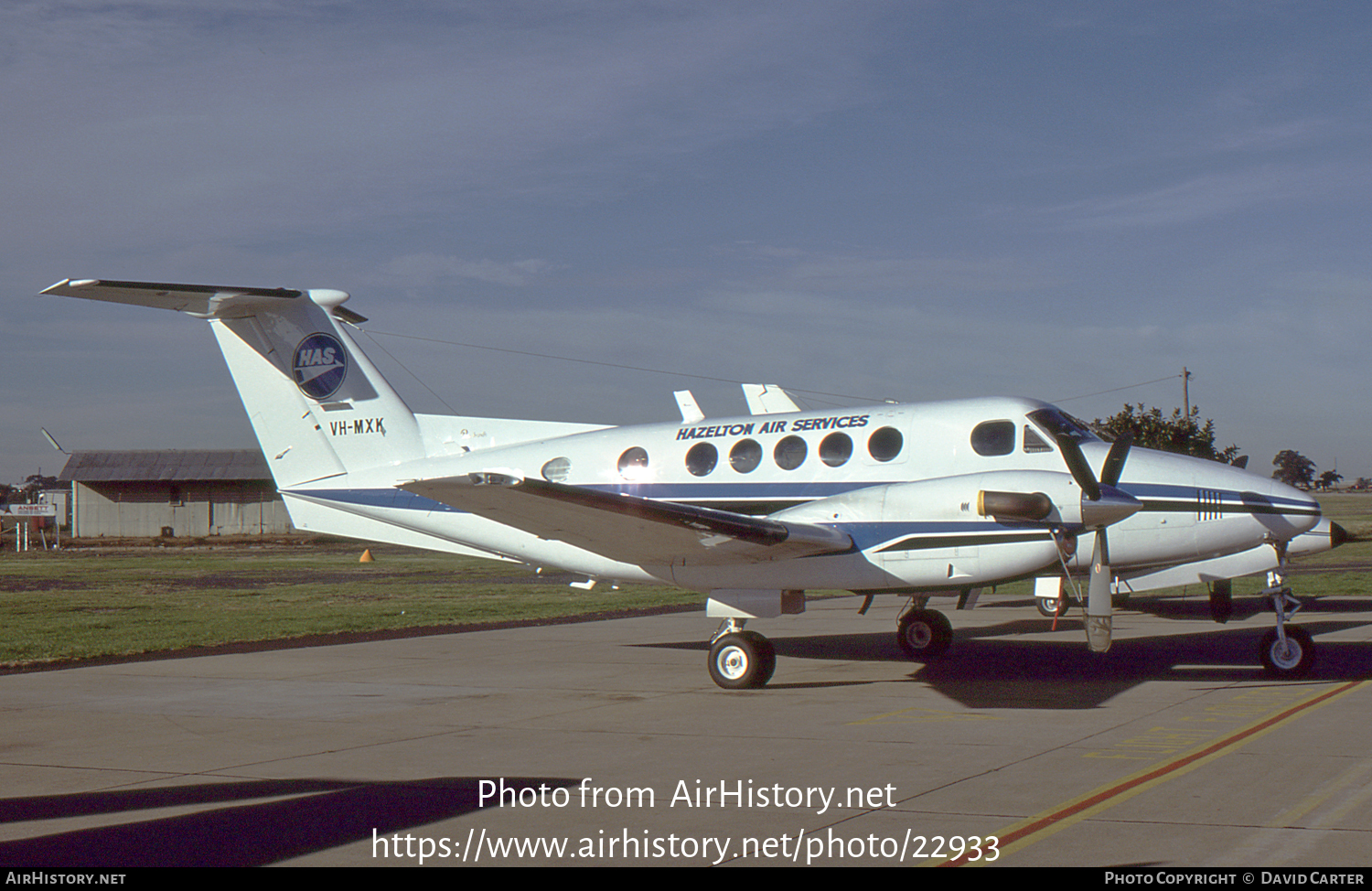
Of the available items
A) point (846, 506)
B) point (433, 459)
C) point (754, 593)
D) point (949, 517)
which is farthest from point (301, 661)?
point (949, 517)

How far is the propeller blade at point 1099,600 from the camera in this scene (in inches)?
427

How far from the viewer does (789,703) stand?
1136 centimetres

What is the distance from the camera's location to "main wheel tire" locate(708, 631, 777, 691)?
40.3 ft

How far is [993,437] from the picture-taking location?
12.5 metres

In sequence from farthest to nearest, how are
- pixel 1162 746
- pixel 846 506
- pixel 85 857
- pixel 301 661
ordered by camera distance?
pixel 301 661
pixel 846 506
pixel 1162 746
pixel 85 857

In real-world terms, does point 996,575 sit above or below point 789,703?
above

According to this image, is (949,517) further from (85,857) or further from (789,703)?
(85,857)

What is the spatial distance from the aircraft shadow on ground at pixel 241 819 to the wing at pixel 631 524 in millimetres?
3382

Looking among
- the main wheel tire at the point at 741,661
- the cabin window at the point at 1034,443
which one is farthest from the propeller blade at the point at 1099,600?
the main wheel tire at the point at 741,661

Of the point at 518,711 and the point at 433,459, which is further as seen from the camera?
the point at 433,459

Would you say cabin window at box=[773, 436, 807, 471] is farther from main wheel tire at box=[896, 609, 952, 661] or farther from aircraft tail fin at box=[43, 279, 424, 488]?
aircraft tail fin at box=[43, 279, 424, 488]

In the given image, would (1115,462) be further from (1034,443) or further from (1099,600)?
(1099,600)

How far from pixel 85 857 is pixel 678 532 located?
6.62 metres

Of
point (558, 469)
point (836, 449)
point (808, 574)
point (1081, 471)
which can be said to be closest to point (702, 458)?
point (836, 449)
